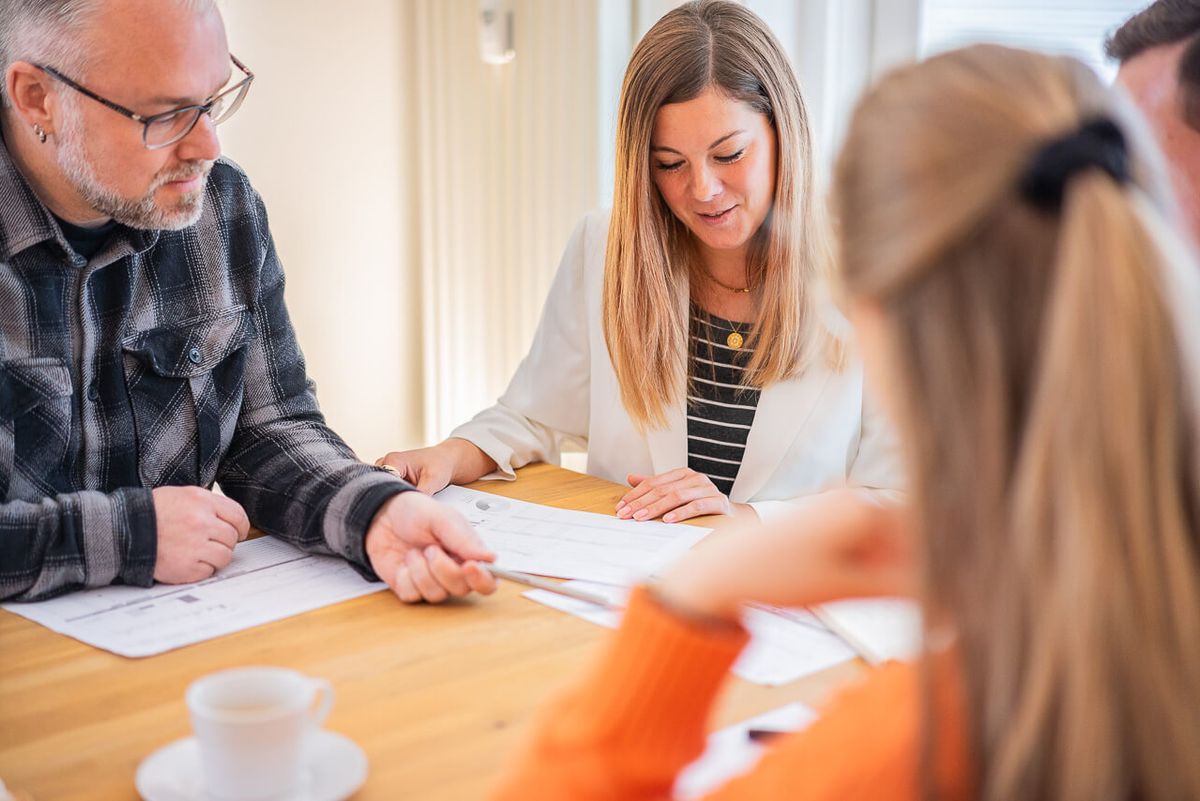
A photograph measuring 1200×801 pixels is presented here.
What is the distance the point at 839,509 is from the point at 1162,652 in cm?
18

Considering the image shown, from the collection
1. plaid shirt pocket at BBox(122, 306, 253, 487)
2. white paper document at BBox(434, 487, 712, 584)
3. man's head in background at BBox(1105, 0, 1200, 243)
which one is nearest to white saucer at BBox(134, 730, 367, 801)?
white paper document at BBox(434, 487, 712, 584)

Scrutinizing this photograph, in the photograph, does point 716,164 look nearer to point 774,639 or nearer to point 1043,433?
point 774,639

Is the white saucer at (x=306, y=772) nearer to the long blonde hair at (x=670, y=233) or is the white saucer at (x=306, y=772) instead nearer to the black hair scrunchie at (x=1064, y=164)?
the black hair scrunchie at (x=1064, y=164)

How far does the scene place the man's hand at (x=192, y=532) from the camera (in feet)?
4.02

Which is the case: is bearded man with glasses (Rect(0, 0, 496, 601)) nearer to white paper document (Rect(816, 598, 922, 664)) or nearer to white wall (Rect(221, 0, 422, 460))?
white paper document (Rect(816, 598, 922, 664))

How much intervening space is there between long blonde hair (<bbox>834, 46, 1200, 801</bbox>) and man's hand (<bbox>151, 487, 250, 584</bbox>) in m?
0.90

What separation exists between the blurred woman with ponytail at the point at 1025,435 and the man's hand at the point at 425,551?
62 centimetres

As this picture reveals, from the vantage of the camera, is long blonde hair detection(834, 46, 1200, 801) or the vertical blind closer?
long blonde hair detection(834, 46, 1200, 801)

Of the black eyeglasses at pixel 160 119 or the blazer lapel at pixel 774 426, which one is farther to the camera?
the blazer lapel at pixel 774 426

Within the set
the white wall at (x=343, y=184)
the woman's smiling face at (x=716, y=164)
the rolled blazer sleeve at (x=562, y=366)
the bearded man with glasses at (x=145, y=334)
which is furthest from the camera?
the white wall at (x=343, y=184)

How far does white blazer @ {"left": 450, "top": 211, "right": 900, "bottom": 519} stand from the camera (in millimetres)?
1805

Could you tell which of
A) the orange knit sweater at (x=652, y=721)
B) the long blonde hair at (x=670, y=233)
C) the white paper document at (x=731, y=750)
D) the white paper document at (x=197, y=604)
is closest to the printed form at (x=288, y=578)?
the white paper document at (x=197, y=604)

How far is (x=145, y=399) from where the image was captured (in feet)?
4.92

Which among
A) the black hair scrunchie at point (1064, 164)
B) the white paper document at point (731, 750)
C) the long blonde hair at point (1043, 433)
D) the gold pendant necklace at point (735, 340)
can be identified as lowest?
the white paper document at point (731, 750)
